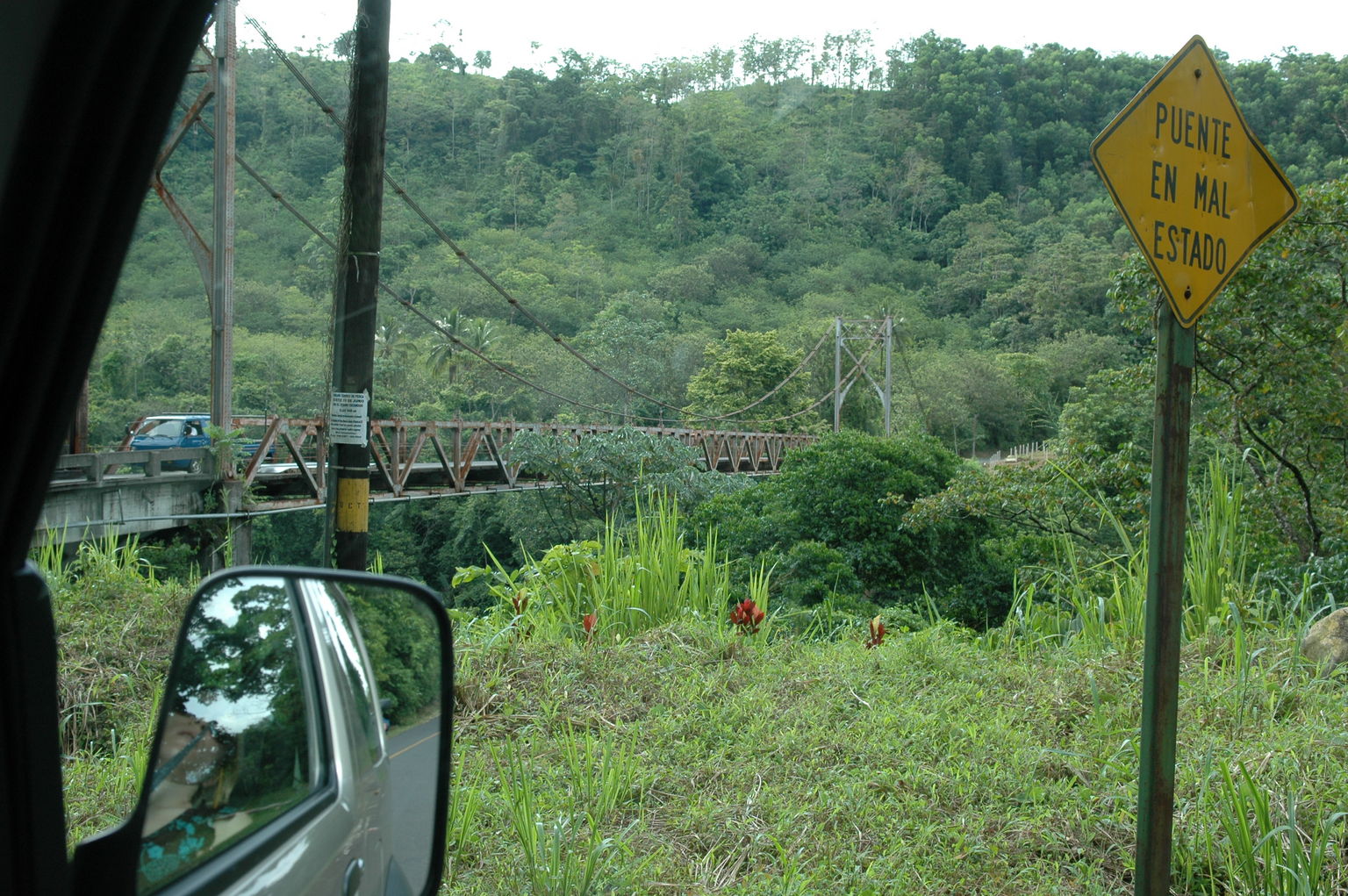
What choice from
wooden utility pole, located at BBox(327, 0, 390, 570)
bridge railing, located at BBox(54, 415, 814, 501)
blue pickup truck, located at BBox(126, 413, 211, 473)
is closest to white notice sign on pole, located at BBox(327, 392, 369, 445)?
wooden utility pole, located at BBox(327, 0, 390, 570)

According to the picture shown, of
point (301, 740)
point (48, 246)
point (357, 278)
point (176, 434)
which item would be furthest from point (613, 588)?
point (176, 434)

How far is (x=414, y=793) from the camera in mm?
955

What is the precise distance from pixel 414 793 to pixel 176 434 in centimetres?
900

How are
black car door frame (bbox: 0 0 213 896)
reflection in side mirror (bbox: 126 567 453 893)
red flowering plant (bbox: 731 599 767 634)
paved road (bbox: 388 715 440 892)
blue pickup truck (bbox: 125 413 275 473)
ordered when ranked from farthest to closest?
1. blue pickup truck (bbox: 125 413 275 473)
2. red flowering plant (bbox: 731 599 767 634)
3. paved road (bbox: 388 715 440 892)
4. reflection in side mirror (bbox: 126 567 453 893)
5. black car door frame (bbox: 0 0 213 896)

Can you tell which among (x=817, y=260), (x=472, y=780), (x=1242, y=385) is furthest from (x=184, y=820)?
(x=817, y=260)

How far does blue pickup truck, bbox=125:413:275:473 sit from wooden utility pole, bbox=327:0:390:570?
333cm

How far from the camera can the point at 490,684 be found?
3221mm

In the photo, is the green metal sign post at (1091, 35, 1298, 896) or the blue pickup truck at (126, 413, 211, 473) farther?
the blue pickup truck at (126, 413, 211, 473)

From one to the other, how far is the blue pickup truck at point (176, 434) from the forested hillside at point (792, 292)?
307 mm

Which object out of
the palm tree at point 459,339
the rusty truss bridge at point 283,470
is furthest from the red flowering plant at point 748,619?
the palm tree at point 459,339

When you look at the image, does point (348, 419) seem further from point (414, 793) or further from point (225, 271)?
point (414, 793)

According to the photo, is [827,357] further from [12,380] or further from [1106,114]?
[12,380]

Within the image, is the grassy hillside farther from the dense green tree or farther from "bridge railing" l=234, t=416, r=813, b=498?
"bridge railing" l=234, t=416, r=813, b=498

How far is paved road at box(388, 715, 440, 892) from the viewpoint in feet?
3.02
